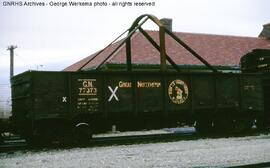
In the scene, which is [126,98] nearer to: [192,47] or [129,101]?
[129,101]

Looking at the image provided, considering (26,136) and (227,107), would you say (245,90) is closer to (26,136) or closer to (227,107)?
(227,107)

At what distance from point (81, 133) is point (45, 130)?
1.17 m

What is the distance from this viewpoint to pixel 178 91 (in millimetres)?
13828

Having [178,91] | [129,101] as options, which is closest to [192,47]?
[178,91]

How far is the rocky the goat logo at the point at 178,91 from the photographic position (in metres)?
13.7

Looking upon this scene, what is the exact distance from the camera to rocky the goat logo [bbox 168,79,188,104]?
1367 centimetres

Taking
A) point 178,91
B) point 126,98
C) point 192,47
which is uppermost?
point 192,47

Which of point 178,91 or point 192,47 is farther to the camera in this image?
point 192,47

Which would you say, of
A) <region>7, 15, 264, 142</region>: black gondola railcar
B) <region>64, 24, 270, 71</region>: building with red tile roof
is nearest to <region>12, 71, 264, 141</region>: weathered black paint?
<region>7, 15, 264, 142</region>: black gondola railcar

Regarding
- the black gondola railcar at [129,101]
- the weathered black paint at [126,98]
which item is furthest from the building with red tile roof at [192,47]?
the weathered black paint at [126,98]

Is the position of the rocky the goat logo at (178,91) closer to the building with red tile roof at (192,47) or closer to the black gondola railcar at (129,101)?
the black gondola railcar at (129,101)

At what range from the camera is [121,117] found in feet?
43.0

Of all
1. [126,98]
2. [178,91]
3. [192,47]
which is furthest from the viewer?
[192,47]

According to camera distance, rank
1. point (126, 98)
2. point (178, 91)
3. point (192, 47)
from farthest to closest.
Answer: point (192, 47) → point (178, 91) → point (126, 98)
